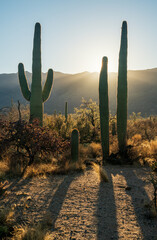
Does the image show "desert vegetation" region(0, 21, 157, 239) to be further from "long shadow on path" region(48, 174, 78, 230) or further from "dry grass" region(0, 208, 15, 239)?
"long shadow on path" region(48, 174, 78, 230)

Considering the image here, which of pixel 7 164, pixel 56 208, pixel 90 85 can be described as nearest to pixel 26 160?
pixel 7 164

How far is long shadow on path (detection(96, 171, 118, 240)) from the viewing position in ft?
10.9

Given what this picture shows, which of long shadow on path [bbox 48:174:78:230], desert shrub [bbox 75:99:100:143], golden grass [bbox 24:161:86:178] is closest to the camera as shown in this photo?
long shadow on path [bbox 48:174:78:230]

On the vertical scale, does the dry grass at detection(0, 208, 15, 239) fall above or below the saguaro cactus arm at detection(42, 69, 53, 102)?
below

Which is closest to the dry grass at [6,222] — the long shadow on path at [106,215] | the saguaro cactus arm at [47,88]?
the long shadow on path at [106,215]

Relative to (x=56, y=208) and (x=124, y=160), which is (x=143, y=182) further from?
(x=56, y=208)

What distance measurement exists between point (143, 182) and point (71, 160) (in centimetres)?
302

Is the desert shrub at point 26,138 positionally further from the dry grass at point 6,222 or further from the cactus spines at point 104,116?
the cactus spines at point 104,116

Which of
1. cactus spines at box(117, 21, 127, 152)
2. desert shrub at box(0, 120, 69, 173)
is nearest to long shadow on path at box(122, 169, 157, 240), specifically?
cactus spines at box(117, 21, 127, 152)

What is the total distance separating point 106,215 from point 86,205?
0.57 meters

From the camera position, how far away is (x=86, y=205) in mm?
4367

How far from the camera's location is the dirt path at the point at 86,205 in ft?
11.1

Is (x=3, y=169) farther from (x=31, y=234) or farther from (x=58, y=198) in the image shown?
Result: (x=31, y=234)

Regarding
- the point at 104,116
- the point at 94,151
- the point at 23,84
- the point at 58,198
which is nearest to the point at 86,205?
the point at 58,198
